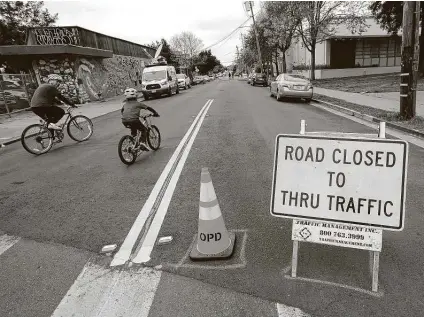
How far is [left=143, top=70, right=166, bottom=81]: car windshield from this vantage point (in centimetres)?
2564

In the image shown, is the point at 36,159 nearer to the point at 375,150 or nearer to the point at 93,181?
the point at 93,181

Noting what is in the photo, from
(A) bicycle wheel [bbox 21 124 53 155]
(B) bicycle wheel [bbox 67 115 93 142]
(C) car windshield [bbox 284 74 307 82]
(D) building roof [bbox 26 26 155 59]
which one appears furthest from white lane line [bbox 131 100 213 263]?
(D) building roof [bbox 26 26 155 59]

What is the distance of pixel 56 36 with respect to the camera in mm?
24078

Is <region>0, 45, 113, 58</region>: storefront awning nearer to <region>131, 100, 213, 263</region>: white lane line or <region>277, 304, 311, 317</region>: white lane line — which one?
<region>131, 100, 213, 263</region>: white lane line

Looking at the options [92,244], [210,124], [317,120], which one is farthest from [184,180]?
[317,120]

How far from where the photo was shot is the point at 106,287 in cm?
302

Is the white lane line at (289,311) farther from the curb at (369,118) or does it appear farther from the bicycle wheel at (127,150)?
the curb at (369,118)

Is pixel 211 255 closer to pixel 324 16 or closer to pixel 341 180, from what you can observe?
pixel 341 180

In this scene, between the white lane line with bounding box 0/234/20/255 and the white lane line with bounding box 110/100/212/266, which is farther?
the white lane line with bounding box 0/234/20/255

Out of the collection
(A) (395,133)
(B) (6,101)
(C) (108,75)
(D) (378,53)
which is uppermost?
(C) (108,75)

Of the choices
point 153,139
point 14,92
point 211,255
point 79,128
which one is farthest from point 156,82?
point 211,255

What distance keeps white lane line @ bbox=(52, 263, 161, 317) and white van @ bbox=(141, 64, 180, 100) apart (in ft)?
74.2

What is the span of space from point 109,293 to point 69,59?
24.1 meters

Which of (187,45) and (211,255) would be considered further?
(187,45)
